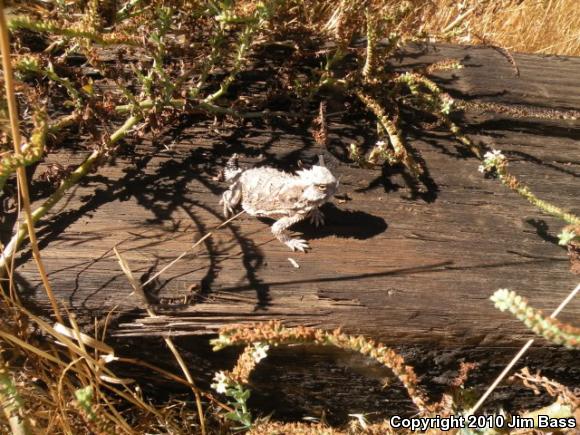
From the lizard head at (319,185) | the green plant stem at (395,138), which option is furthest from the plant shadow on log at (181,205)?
the green plant stem at (395,138)

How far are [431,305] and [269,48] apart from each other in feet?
6.70

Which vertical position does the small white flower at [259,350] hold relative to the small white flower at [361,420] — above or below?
above

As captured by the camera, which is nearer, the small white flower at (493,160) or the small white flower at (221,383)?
the small white flower at (221,383)

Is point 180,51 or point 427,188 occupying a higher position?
point 180,51

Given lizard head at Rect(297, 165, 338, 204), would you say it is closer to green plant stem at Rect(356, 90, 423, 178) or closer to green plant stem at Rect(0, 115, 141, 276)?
green plant stem at Rect(356, 90, 423, 178)

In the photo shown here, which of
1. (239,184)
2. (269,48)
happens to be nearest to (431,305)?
(239,184)

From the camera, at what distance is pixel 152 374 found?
8.83ft

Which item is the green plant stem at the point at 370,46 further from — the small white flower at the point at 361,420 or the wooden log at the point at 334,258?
the small white flower at the point at 361,420

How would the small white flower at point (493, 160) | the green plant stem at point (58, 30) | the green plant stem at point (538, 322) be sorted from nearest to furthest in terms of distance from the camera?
the green plant stem at point (538, 322) → the green plant stem at point (58, 30) → the small white flower at point (493, 160)

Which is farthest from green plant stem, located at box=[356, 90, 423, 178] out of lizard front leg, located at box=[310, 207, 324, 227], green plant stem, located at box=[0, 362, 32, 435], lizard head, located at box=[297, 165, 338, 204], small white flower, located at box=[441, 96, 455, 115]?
green plant stem, located at box=[0, 362, 32, 435]

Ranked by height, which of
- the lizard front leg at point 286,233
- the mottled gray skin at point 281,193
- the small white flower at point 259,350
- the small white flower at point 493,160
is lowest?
the small white flower at point 259,350

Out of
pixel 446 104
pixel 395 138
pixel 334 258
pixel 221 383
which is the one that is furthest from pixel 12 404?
pixel 446 104

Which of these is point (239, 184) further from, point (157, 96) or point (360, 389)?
point (360, 389)

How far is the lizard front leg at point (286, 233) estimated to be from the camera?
2623 millimetres
